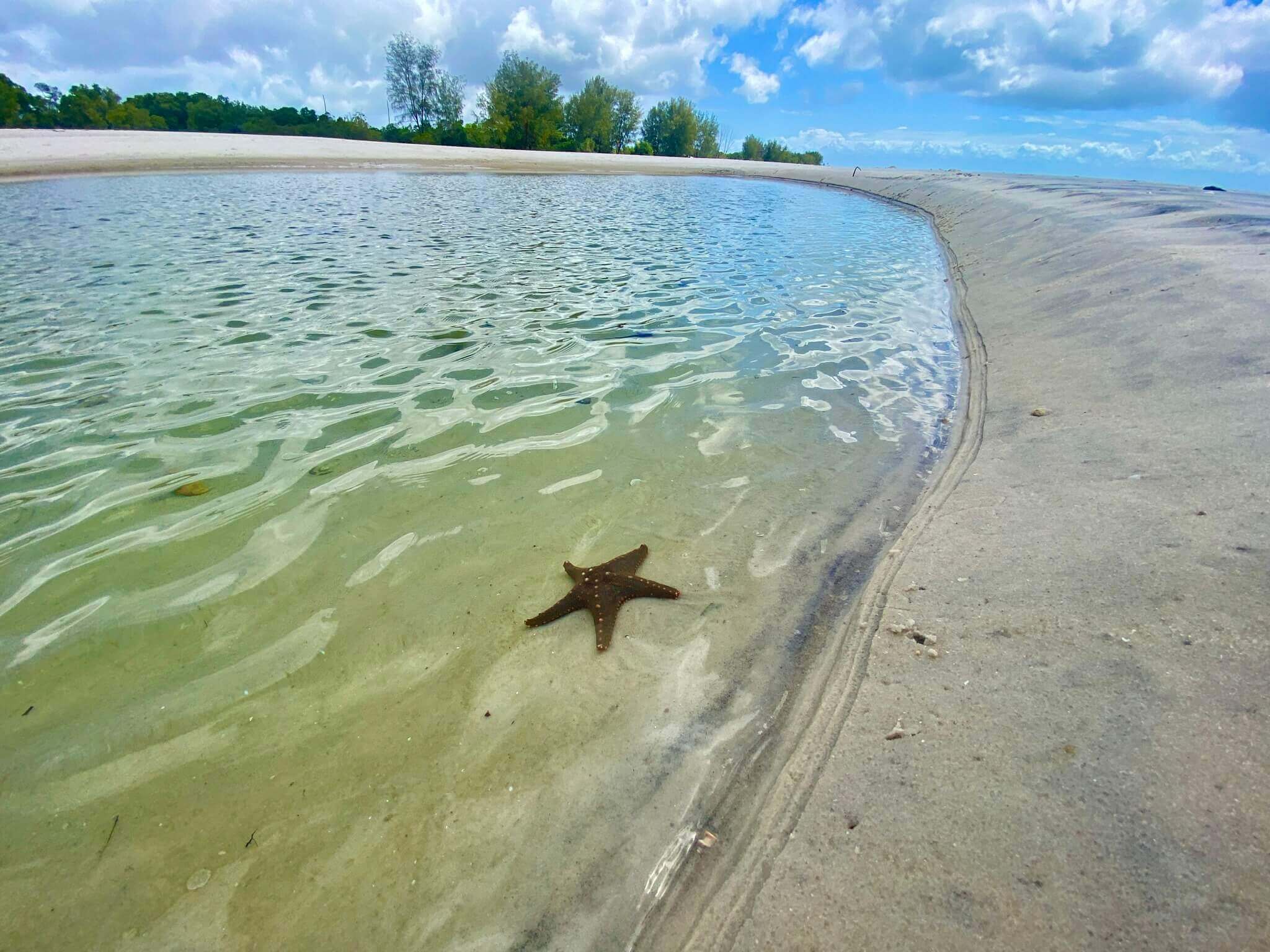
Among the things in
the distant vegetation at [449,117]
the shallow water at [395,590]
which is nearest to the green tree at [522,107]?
the distant vegetation at [449,117]

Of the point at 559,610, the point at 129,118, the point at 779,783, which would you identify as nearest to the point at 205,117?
the point at 129,118

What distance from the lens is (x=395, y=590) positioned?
435 centimetres

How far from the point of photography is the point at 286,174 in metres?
42.2

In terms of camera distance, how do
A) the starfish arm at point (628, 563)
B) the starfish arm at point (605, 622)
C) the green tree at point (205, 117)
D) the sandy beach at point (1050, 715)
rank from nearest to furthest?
the sandy beach at point (1050, 715) → the starfish arm at point (605, 622) → the starfish arm at point (628, 563) → the green tree at point (205, 117)

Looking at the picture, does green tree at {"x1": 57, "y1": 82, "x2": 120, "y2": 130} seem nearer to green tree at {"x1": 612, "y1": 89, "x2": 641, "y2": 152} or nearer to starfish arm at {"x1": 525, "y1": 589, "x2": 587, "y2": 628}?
green tree at {"x1": 612, "y1": 89, "x2": 641, "y2": 152}

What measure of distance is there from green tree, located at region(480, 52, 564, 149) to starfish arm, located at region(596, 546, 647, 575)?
8905 cm

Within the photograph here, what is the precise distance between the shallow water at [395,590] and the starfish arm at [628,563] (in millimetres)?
130

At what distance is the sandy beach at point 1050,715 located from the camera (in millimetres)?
2074

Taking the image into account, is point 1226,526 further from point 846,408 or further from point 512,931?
point 512,931

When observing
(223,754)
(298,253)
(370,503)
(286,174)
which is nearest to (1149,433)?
(370,503)

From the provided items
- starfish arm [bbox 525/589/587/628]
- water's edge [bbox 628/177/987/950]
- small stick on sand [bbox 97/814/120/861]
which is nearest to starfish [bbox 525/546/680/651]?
starfish arm [bbox 525/589/587/628]

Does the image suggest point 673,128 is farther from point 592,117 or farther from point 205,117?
point 205,117

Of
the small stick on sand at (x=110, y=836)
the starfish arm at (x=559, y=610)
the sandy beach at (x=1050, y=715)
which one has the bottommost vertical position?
the small stick on sand at (x=110, y=836)

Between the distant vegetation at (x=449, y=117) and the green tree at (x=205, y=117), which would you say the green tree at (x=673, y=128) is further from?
the green tree at (x=205, y=117)
